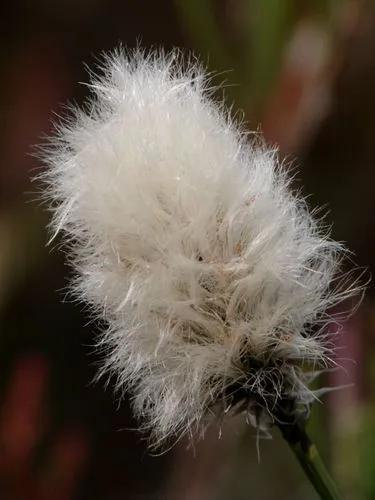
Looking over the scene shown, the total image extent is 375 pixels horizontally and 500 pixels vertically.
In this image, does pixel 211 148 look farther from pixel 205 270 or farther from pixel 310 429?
pixel 310 429

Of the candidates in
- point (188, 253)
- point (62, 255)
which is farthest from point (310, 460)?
point (62, 255)

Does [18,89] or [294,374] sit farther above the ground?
[18,89]

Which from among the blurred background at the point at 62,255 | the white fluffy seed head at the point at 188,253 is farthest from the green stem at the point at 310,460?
the blurred background at the point at 62,255

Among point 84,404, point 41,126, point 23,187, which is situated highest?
point 41,126

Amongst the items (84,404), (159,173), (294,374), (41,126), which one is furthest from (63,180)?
(41,126)

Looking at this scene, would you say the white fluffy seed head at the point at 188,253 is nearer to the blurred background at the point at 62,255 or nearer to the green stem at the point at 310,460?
the green stem at the point at 310,460

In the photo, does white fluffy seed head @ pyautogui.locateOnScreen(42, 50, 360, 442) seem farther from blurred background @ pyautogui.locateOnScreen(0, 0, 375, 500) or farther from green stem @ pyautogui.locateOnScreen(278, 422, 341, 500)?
blurred background @ pyautogui.locateOnScreen(0, 0, 375, 500)

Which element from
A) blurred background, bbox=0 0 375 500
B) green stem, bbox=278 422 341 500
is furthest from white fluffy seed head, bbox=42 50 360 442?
blurred background, bbox=0 0 375 500
